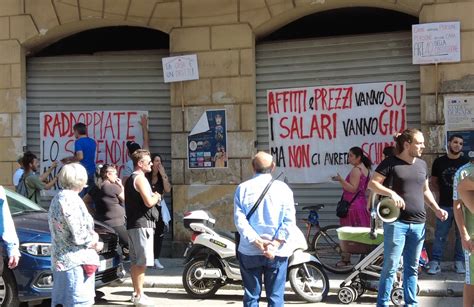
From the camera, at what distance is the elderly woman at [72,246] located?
5.39 m

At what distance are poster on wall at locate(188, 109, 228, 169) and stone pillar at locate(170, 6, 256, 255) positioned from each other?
0.29ft

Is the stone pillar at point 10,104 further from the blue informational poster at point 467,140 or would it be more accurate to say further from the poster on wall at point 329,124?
the blue informational poster at point 467,140

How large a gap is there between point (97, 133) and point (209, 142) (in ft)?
7.52

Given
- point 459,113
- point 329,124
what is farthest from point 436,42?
point 329,124

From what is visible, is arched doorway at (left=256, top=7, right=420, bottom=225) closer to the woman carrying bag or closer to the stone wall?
the stone wall

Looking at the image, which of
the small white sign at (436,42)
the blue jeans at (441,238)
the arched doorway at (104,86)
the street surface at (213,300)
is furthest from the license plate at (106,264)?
the small white sign at (436,42)

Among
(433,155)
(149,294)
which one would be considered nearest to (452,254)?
(433,155)

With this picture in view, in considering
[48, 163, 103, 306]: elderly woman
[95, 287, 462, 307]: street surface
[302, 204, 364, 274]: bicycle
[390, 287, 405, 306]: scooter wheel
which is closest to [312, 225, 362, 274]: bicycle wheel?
[302, 204, 364, 274]: bicycle

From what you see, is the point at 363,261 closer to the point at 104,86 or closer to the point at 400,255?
the point at 400,255

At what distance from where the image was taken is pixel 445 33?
9.94 meters

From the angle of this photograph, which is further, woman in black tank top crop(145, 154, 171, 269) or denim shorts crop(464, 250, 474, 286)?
woman in black tank top crop(145, 154, 171, 269)

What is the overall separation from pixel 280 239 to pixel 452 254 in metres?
5.15

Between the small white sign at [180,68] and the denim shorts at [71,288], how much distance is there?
630 cm

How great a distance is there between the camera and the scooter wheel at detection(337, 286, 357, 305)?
7785 millimetres
